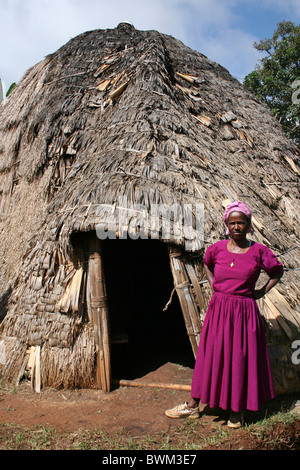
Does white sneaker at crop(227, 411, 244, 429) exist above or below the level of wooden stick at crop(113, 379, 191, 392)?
below

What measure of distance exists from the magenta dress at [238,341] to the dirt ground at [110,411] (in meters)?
0.31

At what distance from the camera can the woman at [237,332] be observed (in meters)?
3.05

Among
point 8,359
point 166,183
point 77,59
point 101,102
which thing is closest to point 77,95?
point 101,102

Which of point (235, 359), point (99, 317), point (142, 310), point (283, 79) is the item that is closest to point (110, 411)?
point (99, 317)

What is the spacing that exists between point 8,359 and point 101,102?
164 inches

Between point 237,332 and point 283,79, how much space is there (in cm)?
1426

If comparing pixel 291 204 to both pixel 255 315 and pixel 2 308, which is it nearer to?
pixel 255 315

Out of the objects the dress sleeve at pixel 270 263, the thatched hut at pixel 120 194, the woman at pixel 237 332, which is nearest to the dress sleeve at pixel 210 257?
the woman at pixel 237 332

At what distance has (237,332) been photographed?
3.09m

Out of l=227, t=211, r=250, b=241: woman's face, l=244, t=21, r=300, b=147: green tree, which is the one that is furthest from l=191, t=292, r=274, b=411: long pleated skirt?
l=244, t=21, r=300, b=147: green tree

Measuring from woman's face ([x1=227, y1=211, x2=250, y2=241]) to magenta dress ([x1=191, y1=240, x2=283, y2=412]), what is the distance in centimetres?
13

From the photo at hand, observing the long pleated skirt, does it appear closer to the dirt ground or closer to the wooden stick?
the dirt ground

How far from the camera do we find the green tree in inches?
578

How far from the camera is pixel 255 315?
3119mm
